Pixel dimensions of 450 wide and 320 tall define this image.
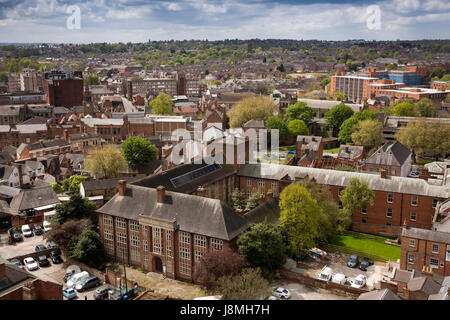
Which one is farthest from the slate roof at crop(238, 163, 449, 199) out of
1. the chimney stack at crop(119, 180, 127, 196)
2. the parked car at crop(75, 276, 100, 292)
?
the parked car at crop(75, 276, 100, 292)

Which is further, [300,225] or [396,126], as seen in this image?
[396,126]

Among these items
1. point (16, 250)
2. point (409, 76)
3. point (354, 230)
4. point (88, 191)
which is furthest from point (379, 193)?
point (409, 76)

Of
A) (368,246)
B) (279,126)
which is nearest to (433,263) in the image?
(368,246)

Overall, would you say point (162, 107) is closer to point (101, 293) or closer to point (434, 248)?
point (101, 293)

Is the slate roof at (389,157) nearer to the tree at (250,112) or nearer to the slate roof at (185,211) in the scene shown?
the slate roof at (185,211)

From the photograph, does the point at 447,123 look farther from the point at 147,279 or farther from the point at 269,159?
the point at 147,279

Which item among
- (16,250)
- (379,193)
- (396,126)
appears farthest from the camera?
(396,126)

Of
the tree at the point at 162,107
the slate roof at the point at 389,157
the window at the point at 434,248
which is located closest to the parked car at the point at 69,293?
the window at the point at 434,248
